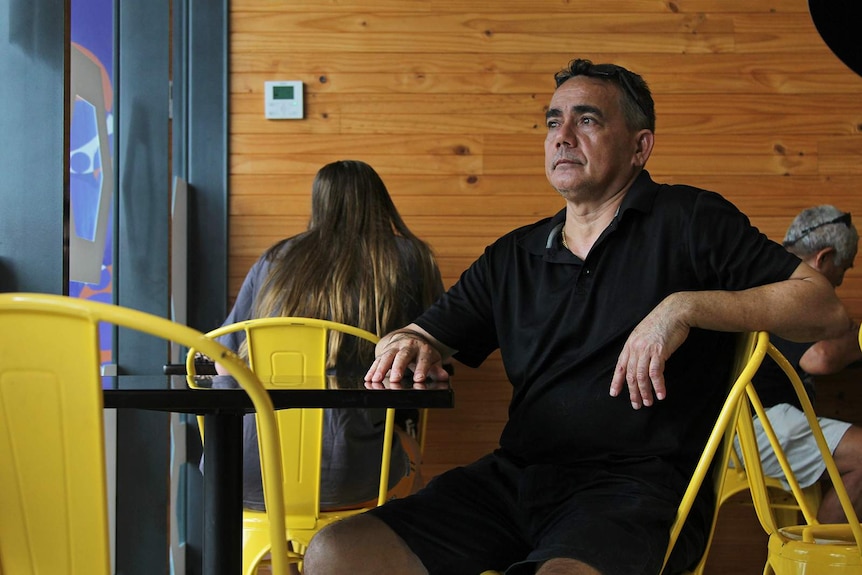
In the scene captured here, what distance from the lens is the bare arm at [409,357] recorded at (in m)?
1.73

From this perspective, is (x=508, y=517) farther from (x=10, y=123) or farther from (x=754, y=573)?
(x=754, y=573)

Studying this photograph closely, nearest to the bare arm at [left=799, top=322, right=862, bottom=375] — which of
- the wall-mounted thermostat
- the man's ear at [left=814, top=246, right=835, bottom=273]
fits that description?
the man's ear at [left=814, top=246, right=835, bottom=273]

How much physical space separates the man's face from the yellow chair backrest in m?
0.47

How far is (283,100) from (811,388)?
2.01 metres

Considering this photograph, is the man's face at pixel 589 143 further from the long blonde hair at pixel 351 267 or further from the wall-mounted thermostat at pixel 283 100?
the wall-mounted thermostat at pixel 283 100

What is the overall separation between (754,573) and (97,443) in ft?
9.77

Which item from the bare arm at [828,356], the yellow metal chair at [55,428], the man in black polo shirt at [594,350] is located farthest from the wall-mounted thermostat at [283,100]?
the yellow metal chair at [55,428]

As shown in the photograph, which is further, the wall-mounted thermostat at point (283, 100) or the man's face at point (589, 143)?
the wall-mounted thermostat at point (283, 100)

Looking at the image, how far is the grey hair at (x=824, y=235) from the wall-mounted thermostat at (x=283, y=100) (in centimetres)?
174

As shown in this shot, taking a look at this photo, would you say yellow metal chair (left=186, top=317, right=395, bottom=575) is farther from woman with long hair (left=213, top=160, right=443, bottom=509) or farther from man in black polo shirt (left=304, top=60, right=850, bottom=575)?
man in black polo shirt (left=304, top=60, right=850, bottom=575)

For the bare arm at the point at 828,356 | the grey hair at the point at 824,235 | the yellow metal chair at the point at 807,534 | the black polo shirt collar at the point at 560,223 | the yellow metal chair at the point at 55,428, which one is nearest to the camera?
the yellow metal chair at the point at 55,428

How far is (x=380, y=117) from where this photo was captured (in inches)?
139

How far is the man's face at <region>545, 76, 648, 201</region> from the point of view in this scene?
6.53 feet

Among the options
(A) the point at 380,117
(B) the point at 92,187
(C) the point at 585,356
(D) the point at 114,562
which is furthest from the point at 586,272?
(A) the point at 380,117
